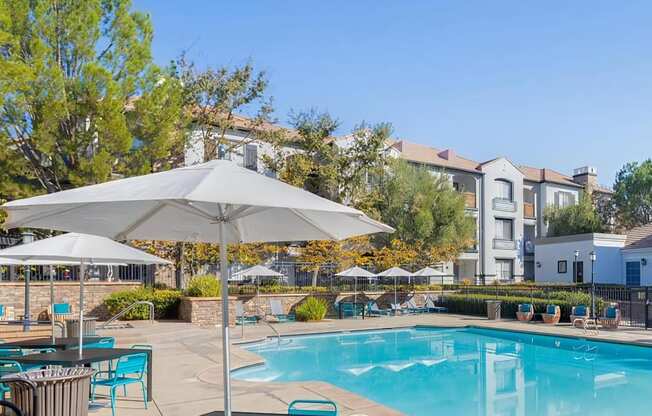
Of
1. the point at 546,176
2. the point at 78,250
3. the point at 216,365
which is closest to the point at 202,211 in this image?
the point at 78,250

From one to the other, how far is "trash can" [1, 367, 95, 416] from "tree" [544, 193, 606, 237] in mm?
40523

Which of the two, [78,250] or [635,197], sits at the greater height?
[635,197]

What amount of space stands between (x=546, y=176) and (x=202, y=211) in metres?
45.3

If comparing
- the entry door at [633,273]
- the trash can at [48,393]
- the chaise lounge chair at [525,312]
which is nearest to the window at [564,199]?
the entry door at [633,273]

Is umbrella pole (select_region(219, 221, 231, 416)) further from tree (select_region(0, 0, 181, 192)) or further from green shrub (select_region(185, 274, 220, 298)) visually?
tree (select_region(0, 0, 181, 192))

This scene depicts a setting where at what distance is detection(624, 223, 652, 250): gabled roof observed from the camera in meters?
32.4

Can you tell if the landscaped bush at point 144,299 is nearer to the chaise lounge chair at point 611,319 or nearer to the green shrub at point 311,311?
the green shrub at point 311,311

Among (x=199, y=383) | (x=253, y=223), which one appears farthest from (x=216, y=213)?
(x=199, y=383)

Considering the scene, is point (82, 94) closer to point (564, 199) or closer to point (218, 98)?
point (218, 98)

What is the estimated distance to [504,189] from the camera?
42.6 meters

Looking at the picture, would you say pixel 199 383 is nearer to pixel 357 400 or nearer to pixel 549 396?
pixel 357 400

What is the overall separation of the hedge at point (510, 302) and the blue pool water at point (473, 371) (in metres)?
3.17

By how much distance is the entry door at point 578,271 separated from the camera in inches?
1351

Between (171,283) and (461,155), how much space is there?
2691cm
